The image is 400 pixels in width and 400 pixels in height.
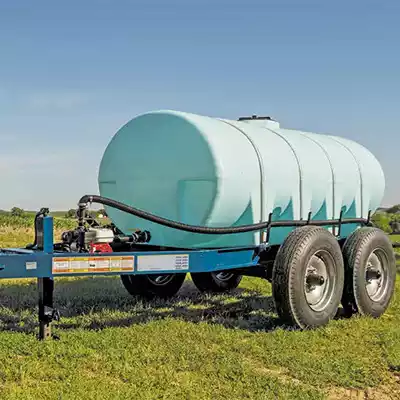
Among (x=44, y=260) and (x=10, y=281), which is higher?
(x=44, y=260)

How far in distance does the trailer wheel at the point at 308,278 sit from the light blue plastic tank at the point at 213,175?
584mm

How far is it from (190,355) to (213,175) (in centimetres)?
189

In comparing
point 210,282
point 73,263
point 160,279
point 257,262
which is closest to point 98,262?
point 73,263

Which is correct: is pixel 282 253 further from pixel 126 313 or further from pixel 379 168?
pixel 379 168

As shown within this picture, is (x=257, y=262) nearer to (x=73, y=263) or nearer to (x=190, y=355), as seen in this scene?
(x=190, y=355)

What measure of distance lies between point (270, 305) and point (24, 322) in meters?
3.21

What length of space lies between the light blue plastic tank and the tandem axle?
212 mm

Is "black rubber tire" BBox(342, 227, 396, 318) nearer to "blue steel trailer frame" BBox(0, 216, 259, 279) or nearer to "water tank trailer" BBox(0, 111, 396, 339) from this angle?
"water tank trailer" BBox(0, 111, 396, 339)

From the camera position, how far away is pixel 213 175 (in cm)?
613

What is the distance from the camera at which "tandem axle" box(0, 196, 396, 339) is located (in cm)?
548

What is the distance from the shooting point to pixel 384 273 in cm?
770

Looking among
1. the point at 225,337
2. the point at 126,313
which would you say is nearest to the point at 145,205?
the point at 126,313

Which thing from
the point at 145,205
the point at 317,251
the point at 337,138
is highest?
the point at 337,138

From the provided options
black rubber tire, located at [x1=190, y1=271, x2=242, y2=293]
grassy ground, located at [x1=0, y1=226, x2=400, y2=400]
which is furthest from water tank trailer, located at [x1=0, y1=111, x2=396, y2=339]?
black rubber tire, located at [x1=190, y1=271, x2=242, y2=293]
